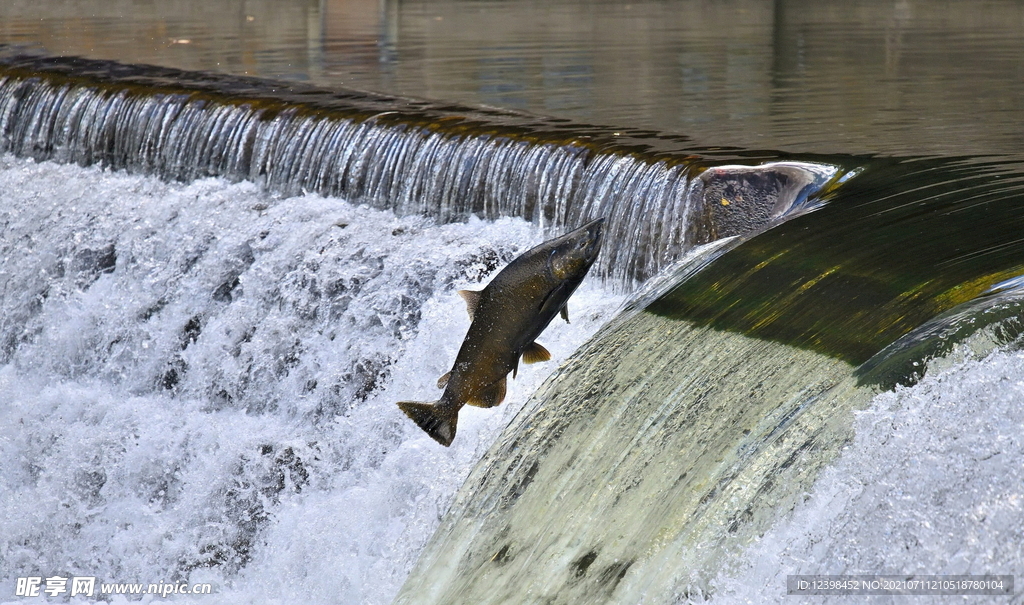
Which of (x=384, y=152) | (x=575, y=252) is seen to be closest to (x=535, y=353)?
(x=575, y=252)

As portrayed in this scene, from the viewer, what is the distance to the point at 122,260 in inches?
261

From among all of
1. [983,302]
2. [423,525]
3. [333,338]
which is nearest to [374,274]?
[333,338]

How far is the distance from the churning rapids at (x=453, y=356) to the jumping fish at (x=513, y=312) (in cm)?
51

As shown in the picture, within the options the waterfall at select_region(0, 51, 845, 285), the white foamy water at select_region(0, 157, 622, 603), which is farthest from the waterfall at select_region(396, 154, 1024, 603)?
the waterfall at select_region(0, 51, 845, 285)

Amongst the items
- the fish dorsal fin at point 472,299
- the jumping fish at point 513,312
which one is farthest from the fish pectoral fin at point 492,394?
the fish dorsal fin at point 472,299

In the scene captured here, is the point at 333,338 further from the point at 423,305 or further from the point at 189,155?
the point at 189,155

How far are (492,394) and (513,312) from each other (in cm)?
34

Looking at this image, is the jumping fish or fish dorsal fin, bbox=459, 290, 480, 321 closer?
the jumping fish

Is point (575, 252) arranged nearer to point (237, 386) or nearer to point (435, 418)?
point (435, 418)

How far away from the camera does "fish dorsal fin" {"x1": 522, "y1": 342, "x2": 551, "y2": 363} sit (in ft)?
11.0

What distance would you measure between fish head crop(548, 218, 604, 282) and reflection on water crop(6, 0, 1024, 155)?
9.53 feet

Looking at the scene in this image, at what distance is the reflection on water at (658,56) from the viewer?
22.2 feet

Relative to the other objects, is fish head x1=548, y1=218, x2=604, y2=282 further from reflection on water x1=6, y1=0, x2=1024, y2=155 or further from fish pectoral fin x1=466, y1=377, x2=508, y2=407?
reflection on water x1=6, y1=0, x2=1024, y2=155

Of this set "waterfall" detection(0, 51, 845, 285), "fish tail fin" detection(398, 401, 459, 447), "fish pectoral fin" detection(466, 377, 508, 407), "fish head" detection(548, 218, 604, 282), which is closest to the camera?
"fish head" detection(548, 218, 604, 282)
